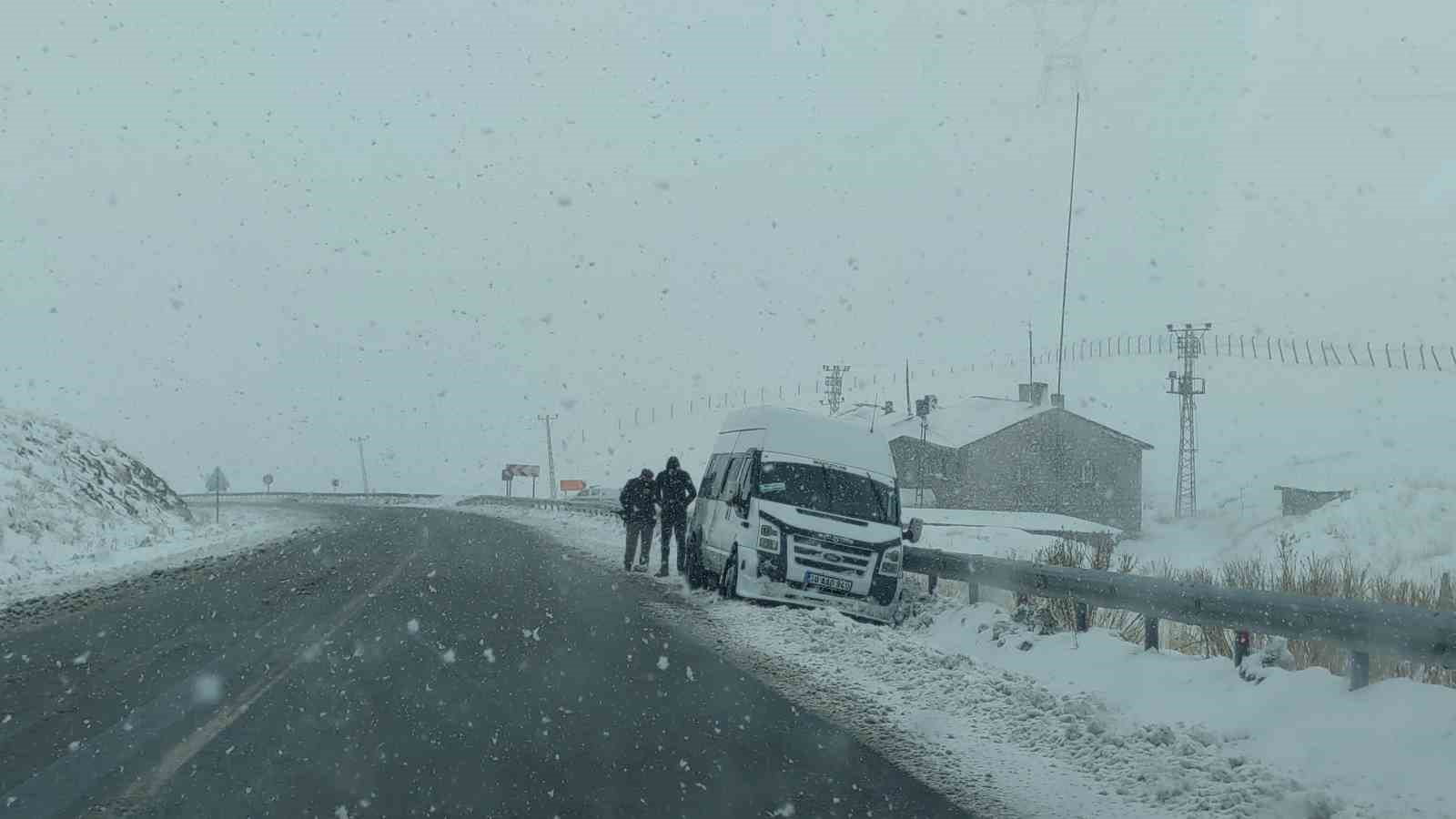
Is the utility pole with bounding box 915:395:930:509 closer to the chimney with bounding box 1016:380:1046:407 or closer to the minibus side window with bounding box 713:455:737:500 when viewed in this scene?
the chimney with bounding box 1016:380:1046:407

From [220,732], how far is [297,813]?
6.20 ft

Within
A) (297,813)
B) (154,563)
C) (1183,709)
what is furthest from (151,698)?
(154,563)

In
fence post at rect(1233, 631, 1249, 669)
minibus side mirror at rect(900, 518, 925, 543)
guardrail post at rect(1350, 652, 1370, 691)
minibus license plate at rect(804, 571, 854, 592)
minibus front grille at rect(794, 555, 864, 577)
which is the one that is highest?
guardrail post at rect(1350, 652, 1370, 691)

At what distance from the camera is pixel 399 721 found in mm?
7438

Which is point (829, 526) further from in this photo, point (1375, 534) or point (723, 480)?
point (1375, 534)

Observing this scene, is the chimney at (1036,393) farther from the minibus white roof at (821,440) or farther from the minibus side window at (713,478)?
the minibus white roof at (821,440)

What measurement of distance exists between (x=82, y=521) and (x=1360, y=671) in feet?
85.5

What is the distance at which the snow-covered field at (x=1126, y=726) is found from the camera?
19.8ft

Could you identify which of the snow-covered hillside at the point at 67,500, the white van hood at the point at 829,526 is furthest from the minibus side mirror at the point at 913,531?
the snow-covered hillside at the point at 67,500

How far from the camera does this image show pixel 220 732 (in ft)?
22.7

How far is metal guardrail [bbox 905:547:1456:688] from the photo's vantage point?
692 cm

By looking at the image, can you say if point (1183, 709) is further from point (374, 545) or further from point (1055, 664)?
point (374, 545)

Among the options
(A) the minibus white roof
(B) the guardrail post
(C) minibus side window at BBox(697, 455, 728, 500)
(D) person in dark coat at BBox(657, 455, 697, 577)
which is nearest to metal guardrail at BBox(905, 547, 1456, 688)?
(B) the guardrail post

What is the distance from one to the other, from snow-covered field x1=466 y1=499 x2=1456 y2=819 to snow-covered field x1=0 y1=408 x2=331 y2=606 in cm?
1141
